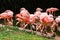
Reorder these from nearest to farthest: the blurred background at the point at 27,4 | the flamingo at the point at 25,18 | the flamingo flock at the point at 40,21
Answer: the flamingo flock at the point at 40,21 < the flamingo at the point at 25,18 < the blurred background at the point at 27,4

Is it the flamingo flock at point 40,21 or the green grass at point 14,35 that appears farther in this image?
the flamingo flock at point 40,21

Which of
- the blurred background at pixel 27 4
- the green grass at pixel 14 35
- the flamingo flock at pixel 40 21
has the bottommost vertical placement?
the green grass at pixel 14 35

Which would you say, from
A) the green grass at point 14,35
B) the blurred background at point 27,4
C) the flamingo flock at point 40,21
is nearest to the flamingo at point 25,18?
the flamingo flock at point 40,21

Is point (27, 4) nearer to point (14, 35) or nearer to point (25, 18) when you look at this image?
point (25, 18)

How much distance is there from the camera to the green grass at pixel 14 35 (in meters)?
5.79

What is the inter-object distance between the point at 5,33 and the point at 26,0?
3.90 m

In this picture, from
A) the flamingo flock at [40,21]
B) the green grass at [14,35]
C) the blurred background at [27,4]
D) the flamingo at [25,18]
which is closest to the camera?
the green grass at [14,35]

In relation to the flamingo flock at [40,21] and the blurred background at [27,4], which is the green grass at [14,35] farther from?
the blurred background at [27,4]

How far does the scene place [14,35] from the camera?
19.9 feet

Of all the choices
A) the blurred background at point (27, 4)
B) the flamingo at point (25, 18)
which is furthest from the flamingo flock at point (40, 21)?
the blurred background at point (27, 4)

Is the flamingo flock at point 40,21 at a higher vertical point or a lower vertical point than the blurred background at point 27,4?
lower

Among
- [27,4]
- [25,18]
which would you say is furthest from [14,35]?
[27,4]

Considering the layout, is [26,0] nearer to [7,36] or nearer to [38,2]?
[38,2]

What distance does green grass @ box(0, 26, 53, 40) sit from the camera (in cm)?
579
